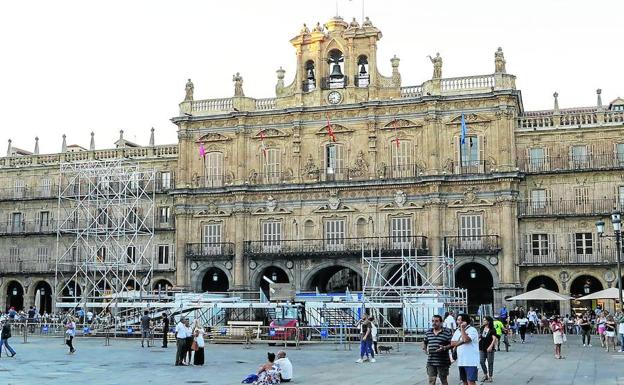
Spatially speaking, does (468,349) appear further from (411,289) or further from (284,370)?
(411,289)

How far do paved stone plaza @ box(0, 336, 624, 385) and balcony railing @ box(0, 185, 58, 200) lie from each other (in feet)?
91.5


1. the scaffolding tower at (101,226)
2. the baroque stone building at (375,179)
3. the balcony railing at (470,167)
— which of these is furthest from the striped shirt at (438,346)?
the scaffolding tower at (101,226)

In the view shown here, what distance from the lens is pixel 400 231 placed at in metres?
53.6

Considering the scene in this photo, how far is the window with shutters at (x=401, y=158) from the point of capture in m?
54.2

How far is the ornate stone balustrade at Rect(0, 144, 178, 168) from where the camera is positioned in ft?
202

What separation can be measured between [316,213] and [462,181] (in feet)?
31.2

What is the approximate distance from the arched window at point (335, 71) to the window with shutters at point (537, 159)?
41.9ft

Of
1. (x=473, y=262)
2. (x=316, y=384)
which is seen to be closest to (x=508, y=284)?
(x=473, y=262)

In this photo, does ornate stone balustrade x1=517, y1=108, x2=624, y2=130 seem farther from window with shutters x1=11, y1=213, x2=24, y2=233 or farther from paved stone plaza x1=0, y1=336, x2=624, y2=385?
window with shutters x1=11, y1=213, x2=24, y2=233

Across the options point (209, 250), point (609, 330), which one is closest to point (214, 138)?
point (209, 250)

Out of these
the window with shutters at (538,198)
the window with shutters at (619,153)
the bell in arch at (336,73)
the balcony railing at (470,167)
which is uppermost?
the bell in arch at (336,73)

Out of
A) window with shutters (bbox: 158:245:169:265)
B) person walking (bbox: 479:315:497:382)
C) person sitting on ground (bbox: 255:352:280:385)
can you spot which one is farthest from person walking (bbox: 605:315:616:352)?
window with shutters (bbox: 158:245:169:265)

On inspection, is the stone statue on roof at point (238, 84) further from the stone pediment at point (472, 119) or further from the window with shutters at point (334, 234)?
the stone pediment at point (472, 119)

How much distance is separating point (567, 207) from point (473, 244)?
613 centimetres
